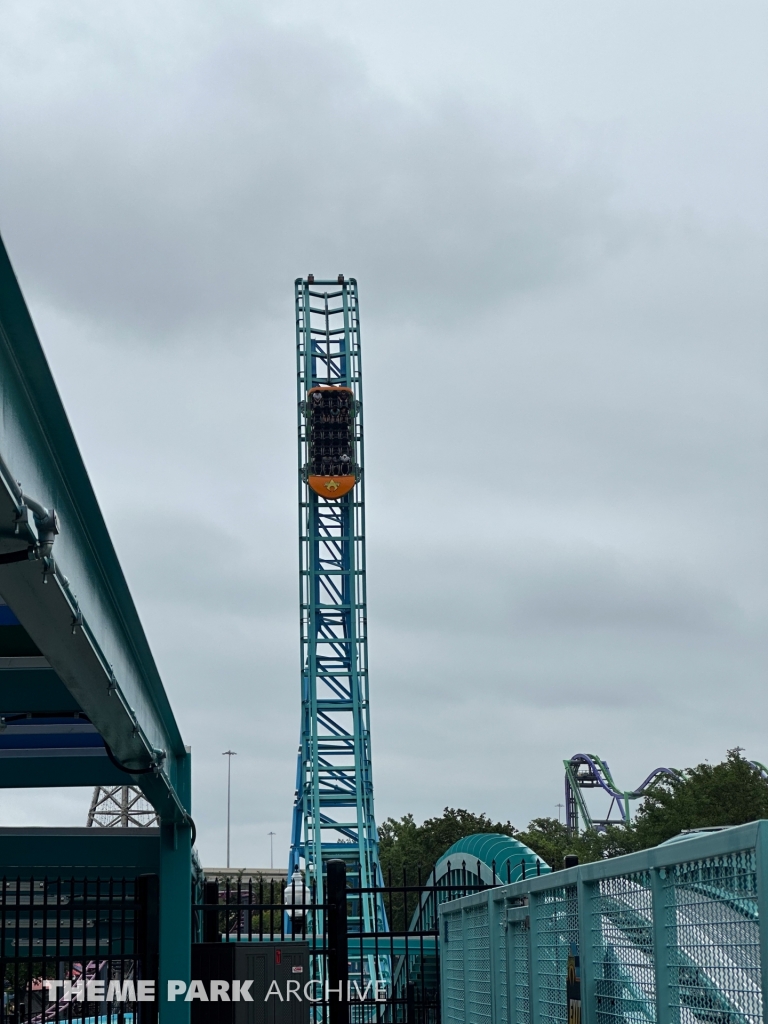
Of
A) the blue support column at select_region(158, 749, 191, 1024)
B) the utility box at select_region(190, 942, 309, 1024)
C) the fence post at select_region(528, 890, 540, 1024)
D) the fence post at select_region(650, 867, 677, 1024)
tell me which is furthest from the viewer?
the utility box at select_region(190, 942, 309, 1024)

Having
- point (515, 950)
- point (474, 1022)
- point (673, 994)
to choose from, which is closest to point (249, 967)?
point (474, 1022)

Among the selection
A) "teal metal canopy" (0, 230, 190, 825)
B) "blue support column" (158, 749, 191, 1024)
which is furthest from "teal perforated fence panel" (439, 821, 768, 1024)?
"blue support column" (158, 749, 191, 1024)

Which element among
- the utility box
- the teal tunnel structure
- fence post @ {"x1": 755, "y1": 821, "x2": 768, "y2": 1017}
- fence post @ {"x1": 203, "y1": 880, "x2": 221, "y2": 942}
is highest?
the teal tunnel structure

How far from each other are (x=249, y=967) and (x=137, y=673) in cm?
529

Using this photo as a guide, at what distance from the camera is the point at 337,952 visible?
43.9ft

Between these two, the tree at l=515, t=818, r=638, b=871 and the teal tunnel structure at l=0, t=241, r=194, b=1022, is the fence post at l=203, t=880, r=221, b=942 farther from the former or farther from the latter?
the tree at l=515, t=818, r=638, b=871

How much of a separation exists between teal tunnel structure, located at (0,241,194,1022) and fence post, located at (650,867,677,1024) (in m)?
2.74

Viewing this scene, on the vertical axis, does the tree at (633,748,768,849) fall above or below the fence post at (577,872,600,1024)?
above

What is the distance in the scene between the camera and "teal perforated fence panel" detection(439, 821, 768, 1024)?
4.38 m

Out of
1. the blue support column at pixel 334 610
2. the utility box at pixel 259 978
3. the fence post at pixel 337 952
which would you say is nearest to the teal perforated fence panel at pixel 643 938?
the utility box at pixel 259 978

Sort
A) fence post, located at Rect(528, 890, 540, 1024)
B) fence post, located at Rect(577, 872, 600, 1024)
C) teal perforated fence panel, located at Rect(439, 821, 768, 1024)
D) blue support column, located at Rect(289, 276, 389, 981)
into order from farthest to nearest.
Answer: blue support column, located at Rect(289, 276, 389, 981) < fence post, located at Rect(528, 890, 540, 1024) < fence post, located at Rect(577, 872, 600, 1024) < teal perforated fence panel, located at Rect(439, 821, 768, 1024)

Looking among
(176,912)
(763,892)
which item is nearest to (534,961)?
(763,892)

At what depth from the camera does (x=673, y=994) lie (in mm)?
5133

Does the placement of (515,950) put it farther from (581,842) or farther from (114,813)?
(114,813)
